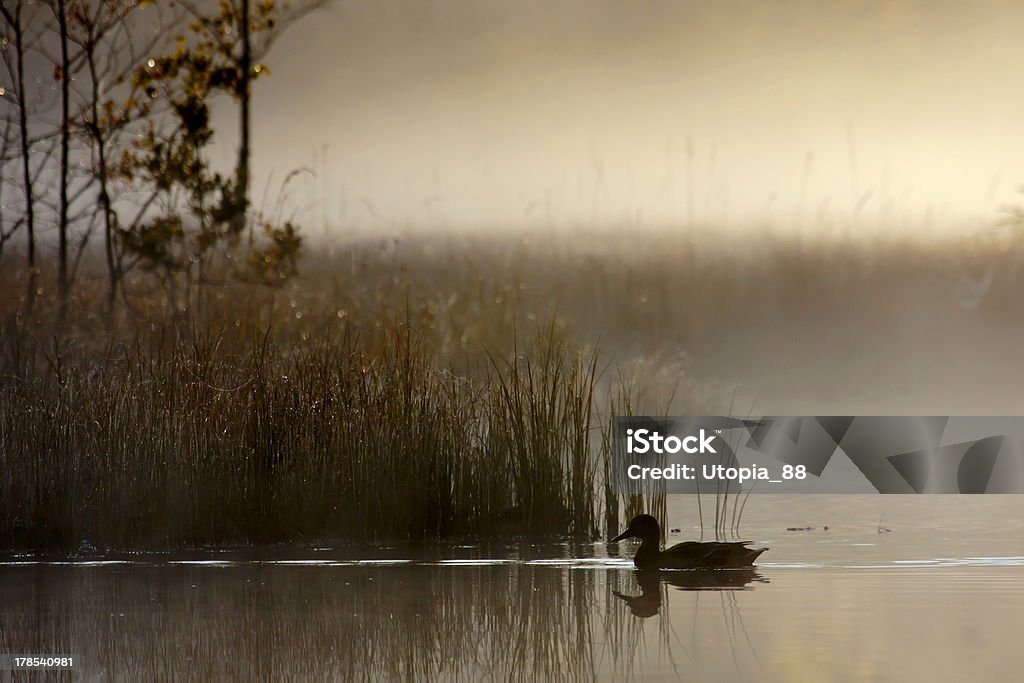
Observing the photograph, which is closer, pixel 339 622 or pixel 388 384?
pixel 339 622

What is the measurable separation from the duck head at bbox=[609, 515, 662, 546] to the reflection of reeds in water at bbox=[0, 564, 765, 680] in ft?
0.42

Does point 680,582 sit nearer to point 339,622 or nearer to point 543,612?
point 543,612

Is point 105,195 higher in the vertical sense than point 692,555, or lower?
higher

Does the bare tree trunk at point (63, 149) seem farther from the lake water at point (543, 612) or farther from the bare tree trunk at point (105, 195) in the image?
the lake water at point (543, 612)

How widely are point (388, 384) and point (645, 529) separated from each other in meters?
1.02

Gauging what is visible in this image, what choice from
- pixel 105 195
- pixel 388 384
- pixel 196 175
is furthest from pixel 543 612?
pixel 105 195

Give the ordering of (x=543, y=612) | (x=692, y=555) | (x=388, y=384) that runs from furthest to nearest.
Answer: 1. (x=388, y=384)
2. (x=692, y=555)
3. (x=543, y=612)

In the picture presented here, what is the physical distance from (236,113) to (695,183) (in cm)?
169

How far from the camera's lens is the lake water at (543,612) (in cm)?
222

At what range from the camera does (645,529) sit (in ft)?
10.9

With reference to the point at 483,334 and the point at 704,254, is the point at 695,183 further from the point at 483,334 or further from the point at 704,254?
the point at 483,334

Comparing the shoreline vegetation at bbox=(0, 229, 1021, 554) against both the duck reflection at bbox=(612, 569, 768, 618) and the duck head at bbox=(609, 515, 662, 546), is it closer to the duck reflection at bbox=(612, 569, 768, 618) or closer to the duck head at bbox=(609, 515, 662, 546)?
the duck head at bbox=(609, 515, 662, 546)

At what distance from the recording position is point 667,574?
324cm

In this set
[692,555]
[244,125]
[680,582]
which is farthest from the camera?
[244,125]
